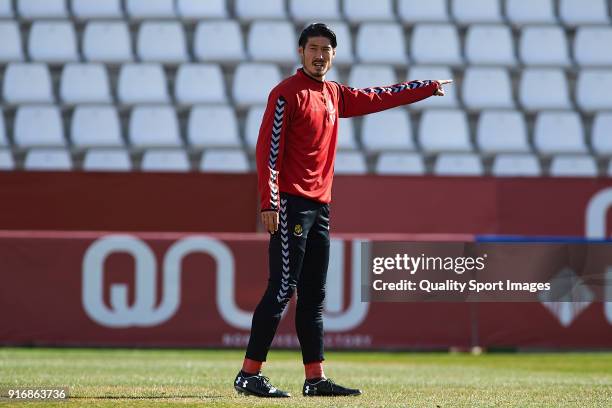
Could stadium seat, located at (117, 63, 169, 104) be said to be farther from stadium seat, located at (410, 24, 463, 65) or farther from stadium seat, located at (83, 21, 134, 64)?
stadium seat, located at (410, 24, 463, 65)

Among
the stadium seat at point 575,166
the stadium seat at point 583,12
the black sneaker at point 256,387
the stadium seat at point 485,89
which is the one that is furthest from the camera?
the stadium seat at point 583,12

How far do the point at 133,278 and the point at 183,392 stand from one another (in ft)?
17.6

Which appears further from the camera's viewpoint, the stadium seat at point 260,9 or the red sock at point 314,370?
the stadium seat at point 260,9

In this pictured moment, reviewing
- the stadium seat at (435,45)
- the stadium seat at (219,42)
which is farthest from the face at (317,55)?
the stadium seat at (435,45)

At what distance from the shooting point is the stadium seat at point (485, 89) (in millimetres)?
15562

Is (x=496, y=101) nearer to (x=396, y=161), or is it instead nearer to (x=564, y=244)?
(x=396, y=161)

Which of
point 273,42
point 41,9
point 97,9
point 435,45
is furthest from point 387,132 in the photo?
point 41,9

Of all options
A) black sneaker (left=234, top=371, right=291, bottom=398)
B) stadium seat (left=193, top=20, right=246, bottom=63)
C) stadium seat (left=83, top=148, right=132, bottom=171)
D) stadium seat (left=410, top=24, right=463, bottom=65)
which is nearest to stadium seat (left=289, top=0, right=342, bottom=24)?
stadium seat (left=193, top=20, right=246, bottom=63)

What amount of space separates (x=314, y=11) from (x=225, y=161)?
3.19m

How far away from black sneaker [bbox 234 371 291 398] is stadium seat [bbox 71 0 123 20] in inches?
430

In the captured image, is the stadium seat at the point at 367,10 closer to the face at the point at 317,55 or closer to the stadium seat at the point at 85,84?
the stadium seat at the point at 85,84

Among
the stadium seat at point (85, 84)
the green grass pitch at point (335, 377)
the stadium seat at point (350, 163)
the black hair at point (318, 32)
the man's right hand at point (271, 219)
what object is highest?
the stadium seat at point (85, 84)

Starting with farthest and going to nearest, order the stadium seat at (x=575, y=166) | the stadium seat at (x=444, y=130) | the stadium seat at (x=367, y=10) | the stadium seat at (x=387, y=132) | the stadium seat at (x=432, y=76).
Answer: the stadium seat at (x=367, y=10), the stadium seat at (x=432, y=76), the stadium seat at (x=444, y=130), the stadium seat at (x=387, y=132), the stadium seat at (x=575, y=166)

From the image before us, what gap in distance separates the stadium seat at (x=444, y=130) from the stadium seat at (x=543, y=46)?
1851 mm
